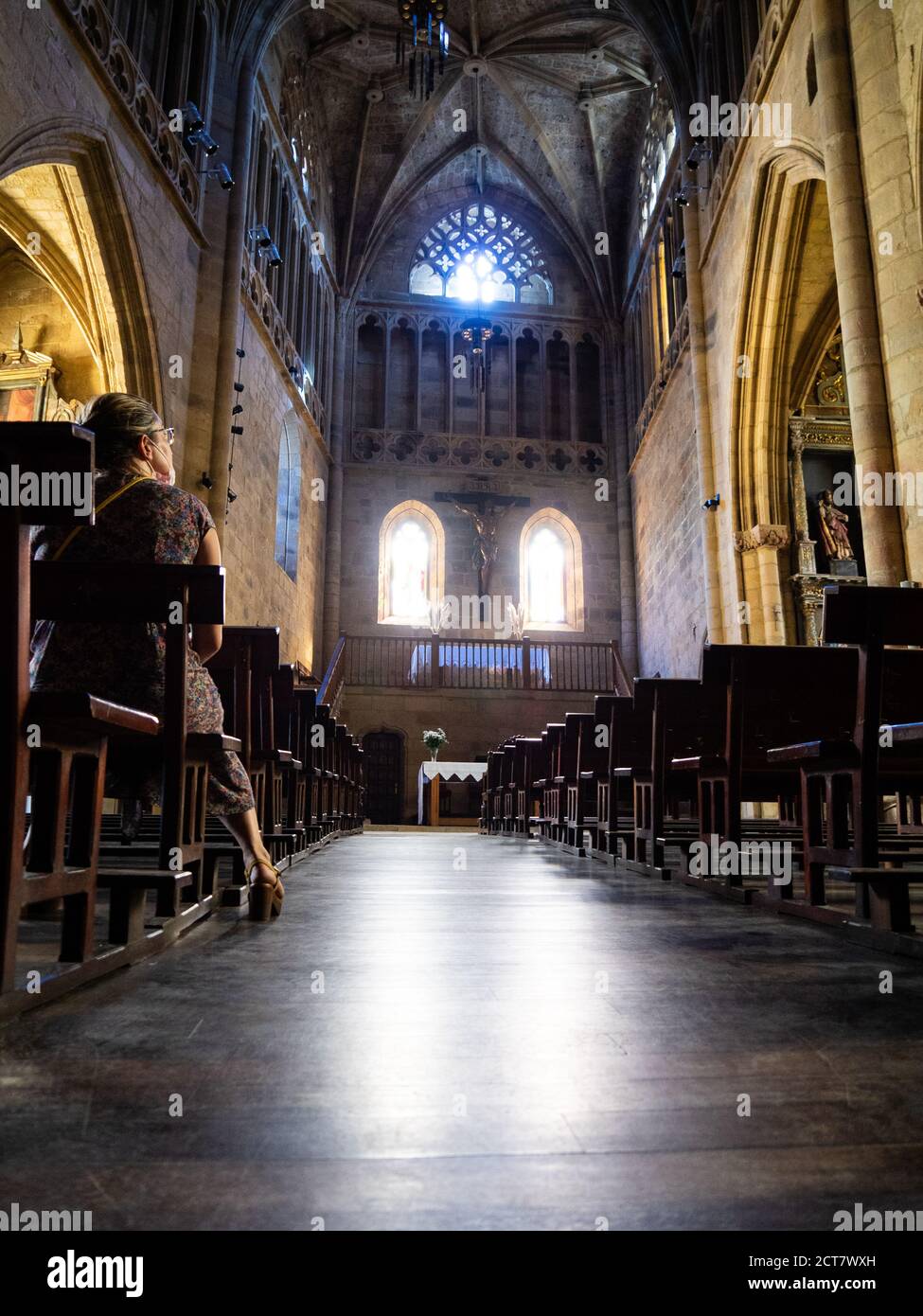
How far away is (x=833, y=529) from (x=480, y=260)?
1209 centimetres

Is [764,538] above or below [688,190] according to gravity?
below

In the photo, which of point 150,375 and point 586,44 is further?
point 586,44

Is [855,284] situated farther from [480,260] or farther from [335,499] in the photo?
[480,260]

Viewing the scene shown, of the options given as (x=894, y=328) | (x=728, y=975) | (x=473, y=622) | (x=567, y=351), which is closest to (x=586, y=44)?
(x=567, y=351)

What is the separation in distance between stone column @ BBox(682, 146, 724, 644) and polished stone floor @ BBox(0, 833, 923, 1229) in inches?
389

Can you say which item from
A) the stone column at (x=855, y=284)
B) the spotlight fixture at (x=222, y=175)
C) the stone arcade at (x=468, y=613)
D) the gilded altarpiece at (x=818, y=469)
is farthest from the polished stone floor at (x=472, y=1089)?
the spotlight fixture at (x=222, y=175)

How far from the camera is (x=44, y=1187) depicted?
2.70 feet

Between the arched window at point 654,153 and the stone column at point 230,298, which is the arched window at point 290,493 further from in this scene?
the arched window at point 654,153

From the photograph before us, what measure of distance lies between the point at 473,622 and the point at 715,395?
23.6 ft

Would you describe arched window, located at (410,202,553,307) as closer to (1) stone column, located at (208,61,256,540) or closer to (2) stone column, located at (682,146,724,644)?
(2) stone column, located at (682,146,724,644)

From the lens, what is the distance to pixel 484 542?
17797mm

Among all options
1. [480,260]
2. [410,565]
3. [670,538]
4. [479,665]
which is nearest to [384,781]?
[479,665]

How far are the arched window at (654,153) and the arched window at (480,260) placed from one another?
290 cm
